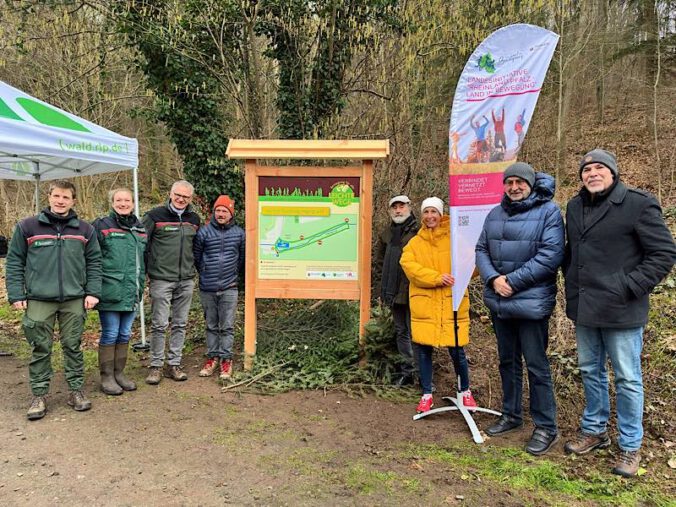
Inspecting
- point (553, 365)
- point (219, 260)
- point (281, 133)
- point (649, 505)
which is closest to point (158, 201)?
point (281, 133)

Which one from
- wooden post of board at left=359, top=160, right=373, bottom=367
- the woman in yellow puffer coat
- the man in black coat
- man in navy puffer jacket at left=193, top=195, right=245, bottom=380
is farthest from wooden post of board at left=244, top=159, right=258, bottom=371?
the man in black coat

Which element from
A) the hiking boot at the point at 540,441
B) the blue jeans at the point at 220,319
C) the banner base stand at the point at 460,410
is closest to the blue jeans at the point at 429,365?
the banner base stand at the point at 460,410

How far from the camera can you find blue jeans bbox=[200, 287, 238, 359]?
4.97 meters

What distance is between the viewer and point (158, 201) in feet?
53.7

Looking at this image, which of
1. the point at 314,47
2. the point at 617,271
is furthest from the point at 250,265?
the point at 314,47

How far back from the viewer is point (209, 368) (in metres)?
5.13

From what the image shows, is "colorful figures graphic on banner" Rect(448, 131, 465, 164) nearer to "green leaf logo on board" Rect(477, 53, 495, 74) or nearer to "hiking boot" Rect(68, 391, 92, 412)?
"green leaf logo on board" Rect(477, 53, 495, 74)

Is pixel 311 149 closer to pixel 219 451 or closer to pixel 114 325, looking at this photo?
pixel 114 325

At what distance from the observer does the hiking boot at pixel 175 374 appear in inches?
195

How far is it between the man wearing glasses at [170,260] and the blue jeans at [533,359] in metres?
2.99

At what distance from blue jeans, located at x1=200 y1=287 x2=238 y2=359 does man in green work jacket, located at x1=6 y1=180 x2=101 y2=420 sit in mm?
1113

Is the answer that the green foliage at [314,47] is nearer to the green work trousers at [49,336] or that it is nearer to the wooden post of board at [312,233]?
the wooden post of board at [312,233]

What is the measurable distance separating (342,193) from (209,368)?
2.31 meters

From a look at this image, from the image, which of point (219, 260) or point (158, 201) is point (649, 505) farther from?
point (158, 201)
